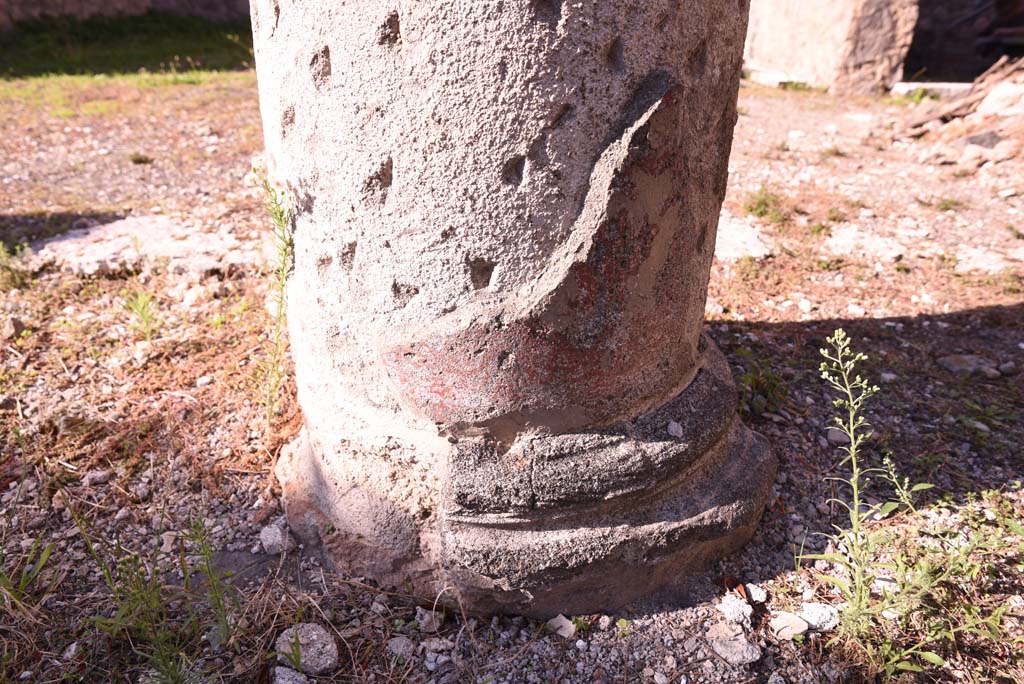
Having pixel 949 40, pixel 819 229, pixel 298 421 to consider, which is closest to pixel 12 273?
pixel 298 421

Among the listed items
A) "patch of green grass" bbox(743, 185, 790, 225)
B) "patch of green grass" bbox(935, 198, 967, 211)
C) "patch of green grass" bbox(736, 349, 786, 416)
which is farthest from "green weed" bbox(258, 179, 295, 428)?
"patch of green grass" bbox(935, 198, 967, 211)

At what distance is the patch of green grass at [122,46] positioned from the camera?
8.12 metres

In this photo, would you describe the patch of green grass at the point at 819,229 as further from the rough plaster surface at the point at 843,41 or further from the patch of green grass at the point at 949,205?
the rough plaster surface at the point at 843,41

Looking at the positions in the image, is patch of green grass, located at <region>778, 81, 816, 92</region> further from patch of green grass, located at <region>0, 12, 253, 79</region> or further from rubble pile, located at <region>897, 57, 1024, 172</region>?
patch of green grass, located at <region>0, 12, 253, 79</region>

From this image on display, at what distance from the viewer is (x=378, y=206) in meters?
1.48

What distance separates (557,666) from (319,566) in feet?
2.11

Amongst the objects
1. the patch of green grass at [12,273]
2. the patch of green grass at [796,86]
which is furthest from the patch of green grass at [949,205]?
the patch of green grass at [12,273]

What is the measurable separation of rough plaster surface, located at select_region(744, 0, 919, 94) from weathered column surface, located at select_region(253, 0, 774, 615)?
18.9 feet

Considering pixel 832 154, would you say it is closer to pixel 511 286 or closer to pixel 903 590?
pixel 903 590

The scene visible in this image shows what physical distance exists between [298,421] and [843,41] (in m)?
6.14

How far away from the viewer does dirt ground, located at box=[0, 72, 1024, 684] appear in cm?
161

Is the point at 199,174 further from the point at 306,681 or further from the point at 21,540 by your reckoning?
the point at 306,681

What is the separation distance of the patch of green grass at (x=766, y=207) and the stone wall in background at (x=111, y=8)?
9.15 m

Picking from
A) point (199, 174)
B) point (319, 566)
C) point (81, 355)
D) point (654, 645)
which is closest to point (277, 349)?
point (319, 566)
